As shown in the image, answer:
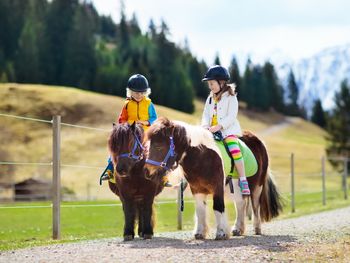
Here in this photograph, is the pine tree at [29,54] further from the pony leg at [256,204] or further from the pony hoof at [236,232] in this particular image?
the pony hoof at [236,232]

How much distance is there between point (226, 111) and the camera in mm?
7516

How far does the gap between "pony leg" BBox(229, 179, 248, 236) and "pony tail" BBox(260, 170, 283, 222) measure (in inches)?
31.9

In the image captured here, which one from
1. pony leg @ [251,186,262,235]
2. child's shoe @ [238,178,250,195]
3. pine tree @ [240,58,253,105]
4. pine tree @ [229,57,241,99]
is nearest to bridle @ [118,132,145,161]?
child's shoe @ [238,178,250,195]

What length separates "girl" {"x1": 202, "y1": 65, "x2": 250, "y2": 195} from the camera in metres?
7.44

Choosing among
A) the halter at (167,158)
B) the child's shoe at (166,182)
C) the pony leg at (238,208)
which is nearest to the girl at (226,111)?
the pony leg at (238,208)

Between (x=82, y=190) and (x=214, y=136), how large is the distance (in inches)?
1240

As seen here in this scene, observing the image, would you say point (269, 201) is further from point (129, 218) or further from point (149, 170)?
point (149, 170)

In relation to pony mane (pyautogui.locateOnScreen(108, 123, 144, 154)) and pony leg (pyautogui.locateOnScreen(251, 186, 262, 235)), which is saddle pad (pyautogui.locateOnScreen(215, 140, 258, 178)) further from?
pony mane (pyautogui.locateOnScreen(108, 123, 144, 154))

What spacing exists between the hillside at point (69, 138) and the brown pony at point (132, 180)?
89.7 feet

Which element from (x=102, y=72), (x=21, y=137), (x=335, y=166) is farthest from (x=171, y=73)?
(x=335, y=166)

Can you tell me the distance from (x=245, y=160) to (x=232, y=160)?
420 mm

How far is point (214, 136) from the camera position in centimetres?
745

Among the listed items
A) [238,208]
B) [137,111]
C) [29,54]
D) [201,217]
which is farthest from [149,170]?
[29,54]

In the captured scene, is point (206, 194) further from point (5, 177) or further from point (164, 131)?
point (5, 177)
